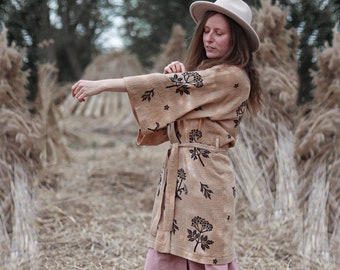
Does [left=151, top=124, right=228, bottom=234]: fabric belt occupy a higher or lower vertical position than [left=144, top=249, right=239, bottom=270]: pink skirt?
higher

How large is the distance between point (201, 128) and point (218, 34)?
323 mm

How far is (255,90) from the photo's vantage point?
1.98 meters

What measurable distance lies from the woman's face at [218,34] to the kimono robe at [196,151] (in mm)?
74

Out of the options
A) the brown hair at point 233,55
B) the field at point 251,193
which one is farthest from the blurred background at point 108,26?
the brown hair at point 233,55

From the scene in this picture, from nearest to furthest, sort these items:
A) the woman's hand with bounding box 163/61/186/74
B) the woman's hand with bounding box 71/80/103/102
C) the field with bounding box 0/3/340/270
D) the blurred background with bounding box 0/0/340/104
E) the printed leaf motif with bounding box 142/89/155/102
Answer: the woman's hand with bounding box 71/80/103/102 → the printed leaf motif with bounding box 142/89/155/102 → the woman's hand with bounding box 163/61/186/74 → the field with bounding box 0/3/340/270 → the blurred background with bounding box 0/0/340/104

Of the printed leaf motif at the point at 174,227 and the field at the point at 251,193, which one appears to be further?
the field at the point at 251,193

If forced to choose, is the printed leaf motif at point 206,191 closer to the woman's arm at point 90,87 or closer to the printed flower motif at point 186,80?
the printed flower motif at point 186,80

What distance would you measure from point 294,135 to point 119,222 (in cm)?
125

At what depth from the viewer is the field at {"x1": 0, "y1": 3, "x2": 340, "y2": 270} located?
2768 mm

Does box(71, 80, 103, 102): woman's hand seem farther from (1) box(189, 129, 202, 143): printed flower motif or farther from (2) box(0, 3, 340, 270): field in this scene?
(2) box(0, 3, 340, 270): field

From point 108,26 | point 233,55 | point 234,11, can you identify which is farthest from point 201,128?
point 108,26

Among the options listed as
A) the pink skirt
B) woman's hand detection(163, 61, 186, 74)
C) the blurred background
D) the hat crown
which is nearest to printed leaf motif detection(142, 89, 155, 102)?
woman's hand detection(163, 61, 186, 74)

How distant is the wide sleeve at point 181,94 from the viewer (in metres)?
1.79

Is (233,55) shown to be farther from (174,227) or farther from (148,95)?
(174,227)
